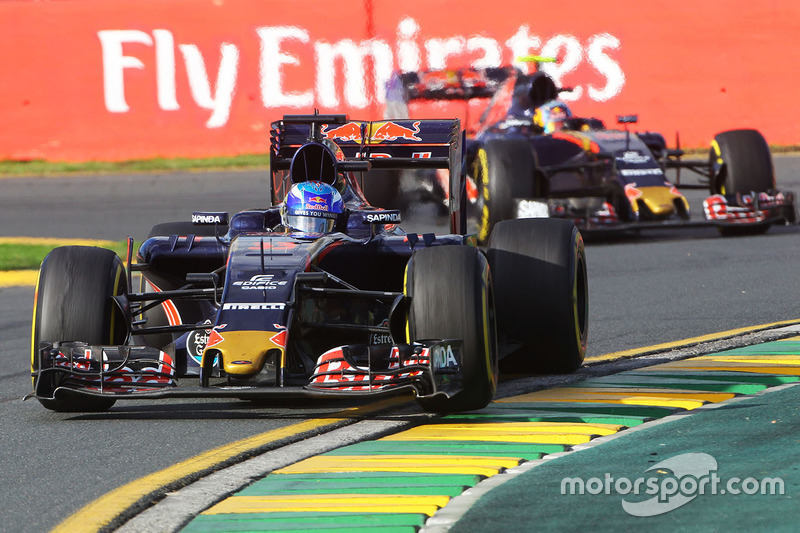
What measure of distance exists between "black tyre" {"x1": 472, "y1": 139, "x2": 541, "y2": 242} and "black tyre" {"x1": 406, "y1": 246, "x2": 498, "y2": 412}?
647 cm

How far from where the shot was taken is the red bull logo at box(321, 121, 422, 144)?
26.5ft

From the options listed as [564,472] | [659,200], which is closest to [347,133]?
[564,472]

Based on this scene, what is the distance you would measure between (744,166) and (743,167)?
0.05 feet

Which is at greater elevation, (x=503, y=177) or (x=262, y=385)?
(x=503, y=177)

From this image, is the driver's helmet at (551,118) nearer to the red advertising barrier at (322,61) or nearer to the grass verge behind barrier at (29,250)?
the grass verge behind barrier at (29,250)

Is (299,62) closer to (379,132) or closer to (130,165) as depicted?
(130,165)

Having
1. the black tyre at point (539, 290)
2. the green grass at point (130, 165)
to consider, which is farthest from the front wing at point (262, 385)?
the green grass at point (130, 165)

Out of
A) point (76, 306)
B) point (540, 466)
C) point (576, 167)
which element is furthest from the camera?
point (576, 167)

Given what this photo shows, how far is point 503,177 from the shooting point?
12.5 metres

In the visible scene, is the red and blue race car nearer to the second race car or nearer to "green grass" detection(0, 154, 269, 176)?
the second race car

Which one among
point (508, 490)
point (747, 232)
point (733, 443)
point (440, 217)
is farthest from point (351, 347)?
point (747, 232)

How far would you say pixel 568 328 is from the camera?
22.3 feet

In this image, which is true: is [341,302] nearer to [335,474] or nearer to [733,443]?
[335,474]

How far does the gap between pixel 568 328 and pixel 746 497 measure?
7.89 feet
